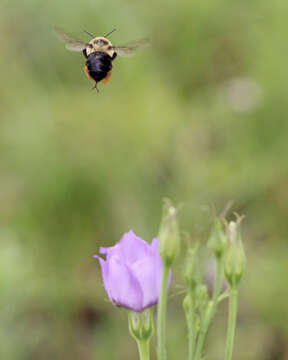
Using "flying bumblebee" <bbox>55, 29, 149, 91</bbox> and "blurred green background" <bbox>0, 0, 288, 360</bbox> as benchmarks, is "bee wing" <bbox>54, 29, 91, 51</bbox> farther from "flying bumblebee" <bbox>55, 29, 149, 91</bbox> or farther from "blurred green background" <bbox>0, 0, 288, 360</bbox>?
"blurred green background" <bbox>0, 0, 288, 360</bbox>

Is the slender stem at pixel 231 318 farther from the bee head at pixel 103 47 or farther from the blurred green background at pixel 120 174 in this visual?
the blurred green background at pixel 120 174

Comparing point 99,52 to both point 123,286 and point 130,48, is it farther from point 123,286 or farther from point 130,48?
point 123,286

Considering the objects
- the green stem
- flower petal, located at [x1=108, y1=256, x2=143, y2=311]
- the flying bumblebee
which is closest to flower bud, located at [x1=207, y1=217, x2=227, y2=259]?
the green stem

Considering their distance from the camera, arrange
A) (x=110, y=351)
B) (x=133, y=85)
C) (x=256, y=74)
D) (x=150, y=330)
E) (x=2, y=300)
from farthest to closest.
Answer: (x=256, y=74)
(x=133, y=85)
(x=110, y=351)
(x=2, y=300)
(x=150, y=330)

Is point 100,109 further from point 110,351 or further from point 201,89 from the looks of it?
point 110,351

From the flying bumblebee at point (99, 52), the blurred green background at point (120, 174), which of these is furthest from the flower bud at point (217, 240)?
the blurred green background at point (120, 174)

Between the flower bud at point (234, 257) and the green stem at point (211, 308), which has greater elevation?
the flower bud at point (234, 257)

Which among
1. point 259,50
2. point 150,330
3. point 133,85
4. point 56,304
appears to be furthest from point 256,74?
point 150,330
